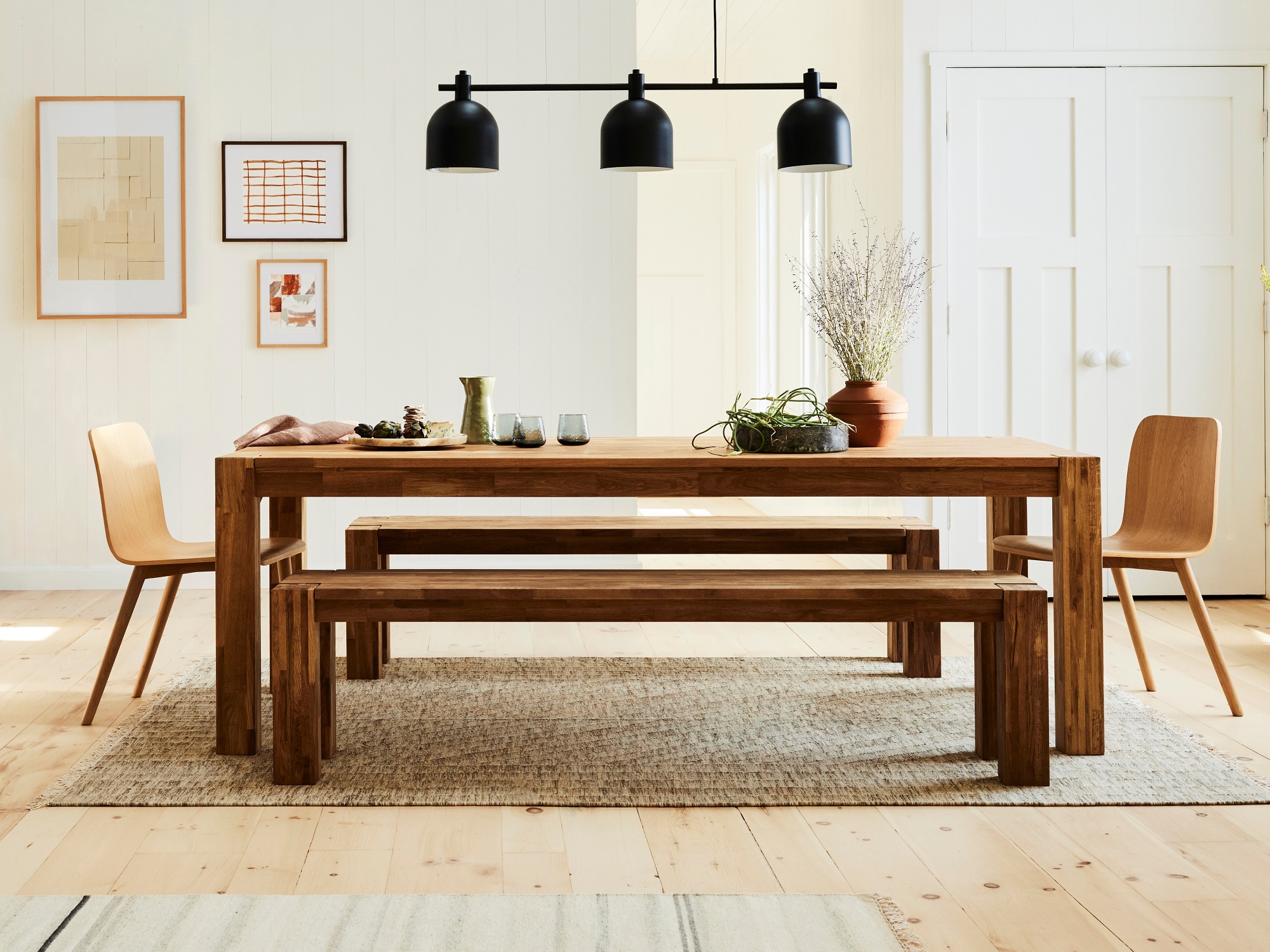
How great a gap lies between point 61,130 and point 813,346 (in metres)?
3.65

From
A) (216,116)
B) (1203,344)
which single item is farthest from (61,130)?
(1203,344)

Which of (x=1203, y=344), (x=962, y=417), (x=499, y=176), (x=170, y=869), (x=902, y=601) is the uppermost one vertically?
(x=499, y=176)

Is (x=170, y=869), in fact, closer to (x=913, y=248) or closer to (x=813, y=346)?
(x=913, y=248)

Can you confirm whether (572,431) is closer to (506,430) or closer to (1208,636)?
(506,430)

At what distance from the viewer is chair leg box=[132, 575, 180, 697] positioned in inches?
126

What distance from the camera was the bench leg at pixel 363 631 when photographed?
11.3 ft

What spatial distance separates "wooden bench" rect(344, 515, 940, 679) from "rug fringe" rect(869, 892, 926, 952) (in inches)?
57.9

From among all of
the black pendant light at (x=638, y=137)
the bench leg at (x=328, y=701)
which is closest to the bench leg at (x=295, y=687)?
the bench leg at (x=328, y=701)

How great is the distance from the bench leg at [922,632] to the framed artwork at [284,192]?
2.86 metres

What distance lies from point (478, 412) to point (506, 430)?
14cm

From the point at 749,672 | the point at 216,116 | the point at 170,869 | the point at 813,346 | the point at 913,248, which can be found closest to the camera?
the point at 170,869

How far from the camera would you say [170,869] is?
2123 millimetres

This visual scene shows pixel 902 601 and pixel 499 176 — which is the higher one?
pixel 499 176

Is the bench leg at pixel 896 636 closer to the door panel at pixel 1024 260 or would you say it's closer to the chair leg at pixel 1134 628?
the chair leg at pixel 1134 628
